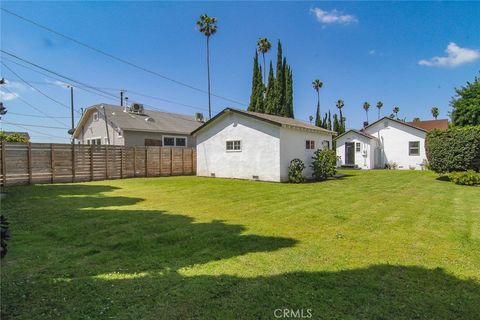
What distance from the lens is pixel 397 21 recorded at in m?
14.3

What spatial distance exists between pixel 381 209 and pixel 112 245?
23.0 feet

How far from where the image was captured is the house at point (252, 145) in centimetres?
1523

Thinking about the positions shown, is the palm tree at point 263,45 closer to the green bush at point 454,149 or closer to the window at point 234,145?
the window at point 234,145

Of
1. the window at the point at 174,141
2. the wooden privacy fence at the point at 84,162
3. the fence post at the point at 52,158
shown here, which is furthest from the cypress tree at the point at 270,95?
the fence post at the point at 52,158

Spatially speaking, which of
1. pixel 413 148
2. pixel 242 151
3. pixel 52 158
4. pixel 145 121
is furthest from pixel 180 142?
pixel 413 148

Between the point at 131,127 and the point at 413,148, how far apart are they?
25.4 meters

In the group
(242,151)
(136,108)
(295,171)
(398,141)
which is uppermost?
(136,108)

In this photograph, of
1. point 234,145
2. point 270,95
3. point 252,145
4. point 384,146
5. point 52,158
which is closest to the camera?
point 52,158

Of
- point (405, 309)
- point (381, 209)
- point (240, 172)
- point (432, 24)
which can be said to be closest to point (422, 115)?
point (432, 24)

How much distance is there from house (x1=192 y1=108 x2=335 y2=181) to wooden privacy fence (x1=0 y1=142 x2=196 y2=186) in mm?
2226

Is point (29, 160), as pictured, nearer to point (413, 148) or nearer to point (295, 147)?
point (295, 147)

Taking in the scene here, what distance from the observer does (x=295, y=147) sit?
16141mm

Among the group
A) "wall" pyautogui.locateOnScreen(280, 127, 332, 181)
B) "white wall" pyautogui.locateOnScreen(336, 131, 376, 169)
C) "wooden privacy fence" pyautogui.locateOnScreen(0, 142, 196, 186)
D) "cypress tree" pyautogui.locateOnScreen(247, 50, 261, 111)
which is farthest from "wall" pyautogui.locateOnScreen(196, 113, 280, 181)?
"white wall" pyautogui.locateOnScreen(336, 131, 376, 169)

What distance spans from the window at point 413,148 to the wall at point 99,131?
1017 inches
